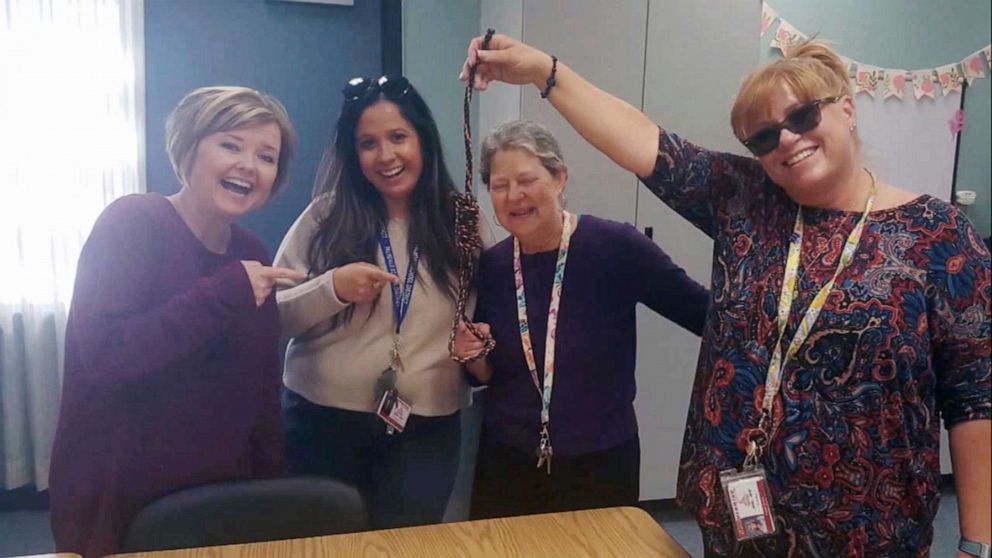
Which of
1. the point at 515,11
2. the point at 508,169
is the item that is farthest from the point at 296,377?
the point at 515,11

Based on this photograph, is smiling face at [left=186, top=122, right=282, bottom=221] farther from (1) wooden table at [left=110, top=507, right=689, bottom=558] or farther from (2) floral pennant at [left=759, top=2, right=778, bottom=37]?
(2) floral pennant at [left=759, top=2, right=778, bottom=37]

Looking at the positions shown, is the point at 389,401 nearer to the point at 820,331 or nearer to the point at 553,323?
the point at 553,323

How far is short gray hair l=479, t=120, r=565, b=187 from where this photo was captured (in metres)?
1.66

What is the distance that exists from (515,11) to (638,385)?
99cm

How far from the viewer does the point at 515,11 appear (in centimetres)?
170

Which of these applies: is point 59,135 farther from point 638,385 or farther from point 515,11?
point 638,385

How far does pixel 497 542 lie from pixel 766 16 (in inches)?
55.1

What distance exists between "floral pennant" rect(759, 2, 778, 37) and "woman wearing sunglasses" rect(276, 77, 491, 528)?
877mm

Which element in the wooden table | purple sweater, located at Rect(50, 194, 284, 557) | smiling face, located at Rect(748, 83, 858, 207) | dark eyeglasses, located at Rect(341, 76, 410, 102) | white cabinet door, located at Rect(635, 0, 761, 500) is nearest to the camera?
smiling face, located at Rect(748, 83, 858, 207)

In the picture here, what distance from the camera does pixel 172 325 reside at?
1.54 m

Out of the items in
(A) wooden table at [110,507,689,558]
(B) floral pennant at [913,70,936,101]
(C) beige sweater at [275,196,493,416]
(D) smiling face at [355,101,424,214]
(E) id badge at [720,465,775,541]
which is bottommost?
(A) wooden table at [110,507,689,558]

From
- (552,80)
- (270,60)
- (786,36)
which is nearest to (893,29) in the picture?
(786,36)

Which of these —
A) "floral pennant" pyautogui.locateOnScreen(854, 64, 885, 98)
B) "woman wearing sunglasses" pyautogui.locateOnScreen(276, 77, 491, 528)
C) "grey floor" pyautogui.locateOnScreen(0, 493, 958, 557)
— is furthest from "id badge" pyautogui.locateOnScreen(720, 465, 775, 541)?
"floral pennant" pyautogui.locateOnScreen(854, 64, 885, 98)

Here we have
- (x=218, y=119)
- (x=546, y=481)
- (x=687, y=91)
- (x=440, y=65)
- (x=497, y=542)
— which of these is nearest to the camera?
(x=497, y=542)
